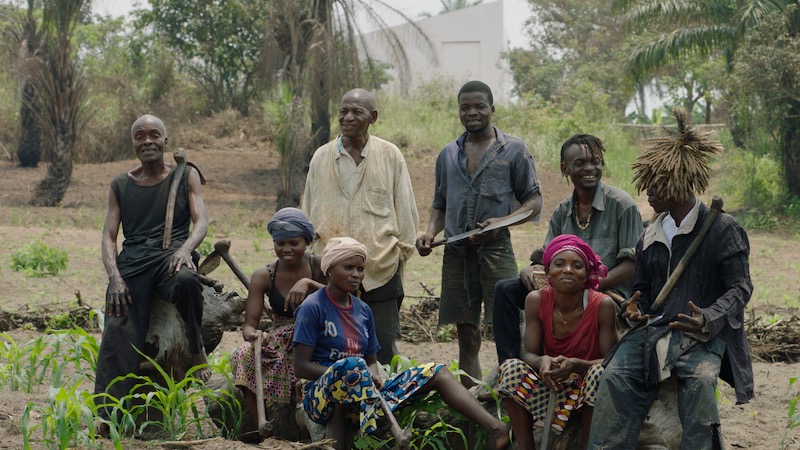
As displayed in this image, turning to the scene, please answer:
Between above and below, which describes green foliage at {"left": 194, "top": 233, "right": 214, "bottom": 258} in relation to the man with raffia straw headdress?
below

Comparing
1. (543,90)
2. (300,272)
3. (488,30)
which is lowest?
(300,272)

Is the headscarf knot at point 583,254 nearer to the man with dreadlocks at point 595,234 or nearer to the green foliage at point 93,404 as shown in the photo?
the man with dreadlocks at point 595,234

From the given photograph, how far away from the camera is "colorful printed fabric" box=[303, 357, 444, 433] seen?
4594mm

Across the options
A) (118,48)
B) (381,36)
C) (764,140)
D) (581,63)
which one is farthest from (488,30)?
(381,36)

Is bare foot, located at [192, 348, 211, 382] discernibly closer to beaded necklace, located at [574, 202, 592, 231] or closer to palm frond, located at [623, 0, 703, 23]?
beaded necklace, located at [574, 202, 592, 231]

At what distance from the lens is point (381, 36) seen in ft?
55.8

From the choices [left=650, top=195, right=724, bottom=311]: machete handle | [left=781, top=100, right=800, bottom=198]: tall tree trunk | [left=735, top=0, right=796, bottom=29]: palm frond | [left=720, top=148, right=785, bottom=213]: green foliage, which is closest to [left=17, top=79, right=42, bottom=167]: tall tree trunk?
[left=735, top=0, right=796, bottom=29]: palm frond

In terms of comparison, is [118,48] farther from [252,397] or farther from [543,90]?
[252,397]

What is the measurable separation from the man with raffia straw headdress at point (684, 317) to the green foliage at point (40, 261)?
778 cm

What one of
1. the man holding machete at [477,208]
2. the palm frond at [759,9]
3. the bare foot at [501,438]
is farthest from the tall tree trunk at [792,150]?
the bare foot at [501,438]

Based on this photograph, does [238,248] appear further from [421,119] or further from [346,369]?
[421,119]

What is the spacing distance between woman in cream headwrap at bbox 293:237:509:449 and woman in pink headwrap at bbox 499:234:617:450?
202 millimetres

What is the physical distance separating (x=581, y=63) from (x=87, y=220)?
76.4 ft

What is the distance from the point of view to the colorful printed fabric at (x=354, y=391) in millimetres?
4594
